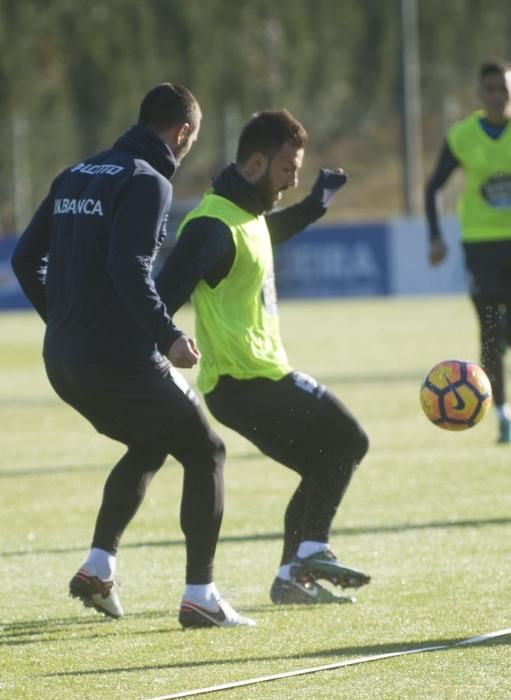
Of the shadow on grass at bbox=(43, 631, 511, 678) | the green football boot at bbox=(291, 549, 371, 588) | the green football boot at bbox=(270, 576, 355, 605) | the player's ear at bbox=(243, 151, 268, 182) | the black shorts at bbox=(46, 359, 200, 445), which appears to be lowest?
the green football boot at bbox=(270, 576, 355, 605)

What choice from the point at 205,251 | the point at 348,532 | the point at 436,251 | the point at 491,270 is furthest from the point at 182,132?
the point at 491,270

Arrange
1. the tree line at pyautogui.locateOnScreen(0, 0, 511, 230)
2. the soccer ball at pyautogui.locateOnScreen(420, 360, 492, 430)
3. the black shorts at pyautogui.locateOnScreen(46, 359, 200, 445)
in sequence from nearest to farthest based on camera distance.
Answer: the black shorts at pyautogui.locateOnScreen(46, 359, 200, 445) < the soccer ball at pyautogui.locateOnScreen(420, 360, 492, 430) < the tree line at pyautogui.locateOnScreen(0, 0, 511, 230)

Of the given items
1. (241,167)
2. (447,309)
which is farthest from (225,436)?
(447,309)

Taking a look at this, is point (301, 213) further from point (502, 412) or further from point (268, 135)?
point (502, 412)

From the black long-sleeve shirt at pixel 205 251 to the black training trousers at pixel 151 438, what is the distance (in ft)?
0.96

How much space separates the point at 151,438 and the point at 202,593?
62 cm

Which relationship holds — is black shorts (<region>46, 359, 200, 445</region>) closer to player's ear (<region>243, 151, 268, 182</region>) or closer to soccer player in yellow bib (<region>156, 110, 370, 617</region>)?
soccer player in yellow bib (<region>156, 110, 370, 617</region>)

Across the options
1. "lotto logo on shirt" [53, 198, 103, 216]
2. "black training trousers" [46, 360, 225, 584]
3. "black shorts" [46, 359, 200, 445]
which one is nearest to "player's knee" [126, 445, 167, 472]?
"black training trousers" [46, 360, 225, 584]

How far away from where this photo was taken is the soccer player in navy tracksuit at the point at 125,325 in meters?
6.01

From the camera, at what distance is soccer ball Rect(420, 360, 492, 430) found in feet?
23.7

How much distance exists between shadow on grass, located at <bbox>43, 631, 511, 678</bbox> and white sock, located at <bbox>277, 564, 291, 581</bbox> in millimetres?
973

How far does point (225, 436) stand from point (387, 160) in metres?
39.0

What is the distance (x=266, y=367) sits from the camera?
6809 millimetres

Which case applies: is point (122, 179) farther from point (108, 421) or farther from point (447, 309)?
point (447, 309)
